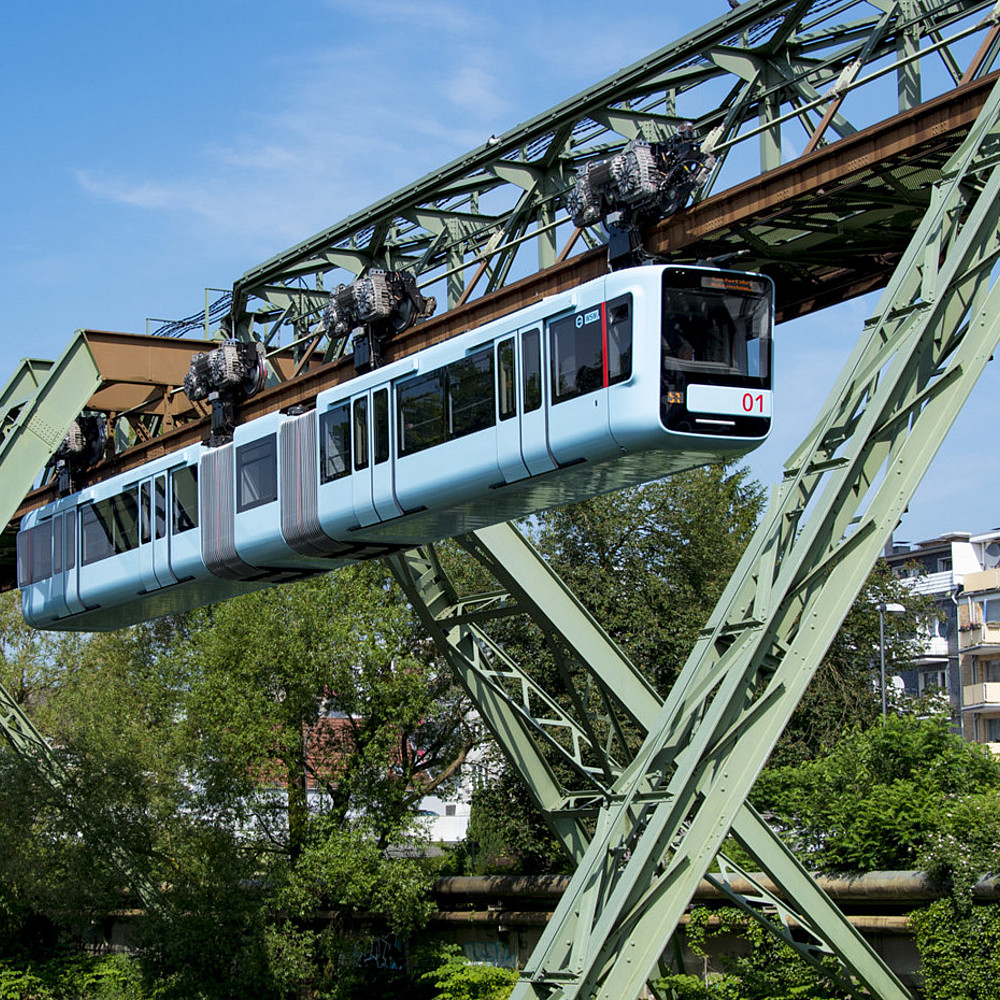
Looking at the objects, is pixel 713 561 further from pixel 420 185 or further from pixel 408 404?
pixel 408 404

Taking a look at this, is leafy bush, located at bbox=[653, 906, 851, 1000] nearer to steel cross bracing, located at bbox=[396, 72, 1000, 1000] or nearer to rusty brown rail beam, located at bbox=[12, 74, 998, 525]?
steel cross bracing, located at bbox=[396, 72, 1000, 1000]

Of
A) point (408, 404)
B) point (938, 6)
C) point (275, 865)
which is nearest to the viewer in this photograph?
point (938, 6)

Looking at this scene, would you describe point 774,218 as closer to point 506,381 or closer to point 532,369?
point 532,369

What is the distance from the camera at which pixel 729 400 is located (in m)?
14.1

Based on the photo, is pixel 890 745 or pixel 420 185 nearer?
pixel 420 185

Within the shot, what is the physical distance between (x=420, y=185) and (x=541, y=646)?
51.3 ft

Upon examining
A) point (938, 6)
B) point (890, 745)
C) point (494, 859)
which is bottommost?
point (494, 859)

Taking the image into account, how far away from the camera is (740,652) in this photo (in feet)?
40.0

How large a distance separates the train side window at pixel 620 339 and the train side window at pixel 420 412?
107 inches

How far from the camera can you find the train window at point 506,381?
1527 centimetres

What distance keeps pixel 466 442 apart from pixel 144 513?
306 inches

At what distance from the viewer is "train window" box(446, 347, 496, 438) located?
51.1 ft

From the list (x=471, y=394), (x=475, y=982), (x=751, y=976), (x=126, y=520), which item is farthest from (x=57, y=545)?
(x=751, y=976)

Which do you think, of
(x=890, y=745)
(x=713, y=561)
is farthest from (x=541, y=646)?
(x=890, y=745)
